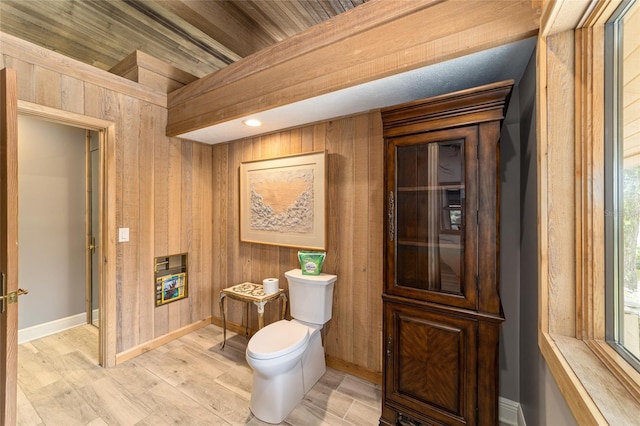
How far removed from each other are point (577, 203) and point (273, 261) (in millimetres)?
2216

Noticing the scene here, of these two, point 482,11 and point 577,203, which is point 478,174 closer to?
point 577,203

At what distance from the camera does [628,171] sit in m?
0.82

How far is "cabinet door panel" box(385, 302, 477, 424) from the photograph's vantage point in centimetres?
133

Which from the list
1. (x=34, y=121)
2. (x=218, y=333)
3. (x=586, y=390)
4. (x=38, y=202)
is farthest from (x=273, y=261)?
(x=34, y=121)

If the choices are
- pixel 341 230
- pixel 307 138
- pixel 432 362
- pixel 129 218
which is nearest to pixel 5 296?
pixel 129 218

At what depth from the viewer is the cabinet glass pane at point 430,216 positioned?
54.8 inches

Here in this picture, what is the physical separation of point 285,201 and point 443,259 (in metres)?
1.46

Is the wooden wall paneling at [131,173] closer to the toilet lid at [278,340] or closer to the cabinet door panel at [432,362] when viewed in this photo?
the toilet lid at [278,340]

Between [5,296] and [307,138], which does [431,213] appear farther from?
[5,296]

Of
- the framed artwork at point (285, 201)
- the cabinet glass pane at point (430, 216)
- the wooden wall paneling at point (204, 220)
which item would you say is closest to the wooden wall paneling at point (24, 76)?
the wooden wall paneling at point (204, 220)

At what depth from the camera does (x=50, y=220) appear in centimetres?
279

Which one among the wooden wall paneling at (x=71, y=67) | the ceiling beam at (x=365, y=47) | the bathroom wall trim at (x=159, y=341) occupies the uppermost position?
the wooden wall paneling at (x=71, y=67)

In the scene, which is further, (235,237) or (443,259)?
(235,237)

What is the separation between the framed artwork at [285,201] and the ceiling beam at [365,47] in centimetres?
60
